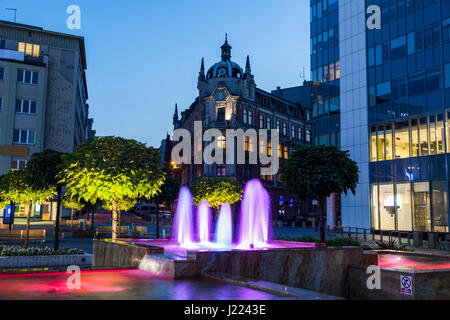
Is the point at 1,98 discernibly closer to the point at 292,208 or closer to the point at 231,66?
the point at 231,66

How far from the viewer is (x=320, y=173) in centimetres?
1998

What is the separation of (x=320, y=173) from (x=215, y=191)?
35.1 feet

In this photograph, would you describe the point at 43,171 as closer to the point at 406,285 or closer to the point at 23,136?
the point at 406,285

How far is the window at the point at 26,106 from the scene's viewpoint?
48906mm

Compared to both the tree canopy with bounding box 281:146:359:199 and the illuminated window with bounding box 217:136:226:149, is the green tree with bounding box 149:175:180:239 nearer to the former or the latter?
the tree canopy with bounding box 281:146:359:199

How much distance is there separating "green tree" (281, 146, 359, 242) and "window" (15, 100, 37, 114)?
39.7m

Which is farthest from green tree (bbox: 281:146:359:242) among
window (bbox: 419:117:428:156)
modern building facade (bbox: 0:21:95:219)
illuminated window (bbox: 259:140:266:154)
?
illuminated window (bbox: 259:140:266:154)

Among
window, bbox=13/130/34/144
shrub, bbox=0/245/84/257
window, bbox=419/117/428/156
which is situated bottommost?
shrub, bbox=0/245/84/257

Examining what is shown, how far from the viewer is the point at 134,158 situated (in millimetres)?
14711

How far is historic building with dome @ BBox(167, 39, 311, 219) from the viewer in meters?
63.9

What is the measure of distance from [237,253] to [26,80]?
154 feet

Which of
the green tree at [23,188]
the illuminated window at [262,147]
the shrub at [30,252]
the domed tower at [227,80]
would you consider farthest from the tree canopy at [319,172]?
the illuminated window at [262,147]
